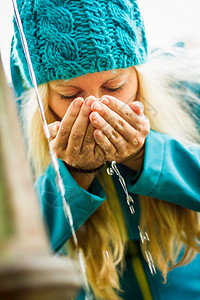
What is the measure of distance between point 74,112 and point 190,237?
1.12ft

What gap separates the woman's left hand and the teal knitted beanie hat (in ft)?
0.22

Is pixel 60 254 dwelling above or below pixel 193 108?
below

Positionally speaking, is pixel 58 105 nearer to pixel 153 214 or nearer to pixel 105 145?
pixel 105 145

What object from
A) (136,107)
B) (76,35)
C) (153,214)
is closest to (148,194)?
(153,214)

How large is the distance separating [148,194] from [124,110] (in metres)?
0.17

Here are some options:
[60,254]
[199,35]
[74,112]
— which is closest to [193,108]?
[199,35]

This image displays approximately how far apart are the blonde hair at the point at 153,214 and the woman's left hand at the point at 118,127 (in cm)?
8

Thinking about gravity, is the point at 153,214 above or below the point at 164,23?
below

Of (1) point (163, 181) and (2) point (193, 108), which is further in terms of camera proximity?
(2) point (193, 108)

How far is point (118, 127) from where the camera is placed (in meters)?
0.59

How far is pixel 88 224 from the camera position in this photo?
66 centimetres

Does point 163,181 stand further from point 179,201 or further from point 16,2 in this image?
point 16,2

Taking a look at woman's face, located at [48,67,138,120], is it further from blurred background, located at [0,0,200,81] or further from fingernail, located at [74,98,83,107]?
blurred background, located at [0,0,200,81]

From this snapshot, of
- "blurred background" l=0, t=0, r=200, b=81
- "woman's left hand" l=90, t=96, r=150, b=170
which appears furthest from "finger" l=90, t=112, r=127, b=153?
"blurred background" l=0, t=0, r=200, b=81
